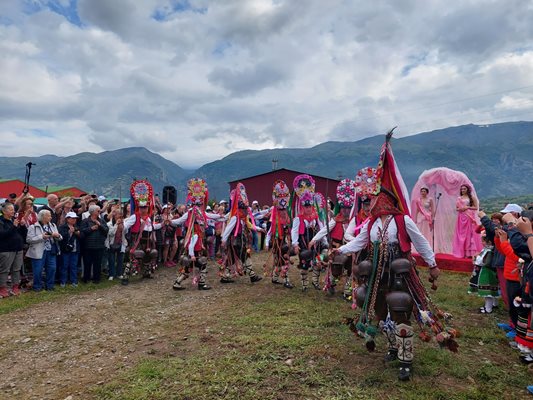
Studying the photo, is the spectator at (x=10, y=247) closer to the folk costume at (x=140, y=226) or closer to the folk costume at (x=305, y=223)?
the folk costume at (x=140, y=226)

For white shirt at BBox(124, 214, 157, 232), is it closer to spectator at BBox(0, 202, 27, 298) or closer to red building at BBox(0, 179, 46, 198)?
spectator at BBox(0, 202, 27, 298)

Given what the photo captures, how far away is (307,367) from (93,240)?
681 centimetres

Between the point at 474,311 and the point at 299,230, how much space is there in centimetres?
378

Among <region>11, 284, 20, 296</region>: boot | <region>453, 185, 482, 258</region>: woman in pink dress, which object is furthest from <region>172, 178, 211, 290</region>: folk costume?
<region>453, 185, 482, 258</region>: woman in pink dress

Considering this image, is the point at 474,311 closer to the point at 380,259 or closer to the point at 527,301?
the point at 527,301

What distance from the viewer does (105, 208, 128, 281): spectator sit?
31.6 ft

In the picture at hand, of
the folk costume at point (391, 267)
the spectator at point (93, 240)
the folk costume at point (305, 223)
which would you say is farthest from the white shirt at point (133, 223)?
the folk costume at point (391, 267)

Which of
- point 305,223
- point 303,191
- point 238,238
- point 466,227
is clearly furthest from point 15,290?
point 466,227

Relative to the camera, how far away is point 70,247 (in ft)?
28.2

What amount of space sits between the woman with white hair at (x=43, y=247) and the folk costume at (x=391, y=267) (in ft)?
23.5

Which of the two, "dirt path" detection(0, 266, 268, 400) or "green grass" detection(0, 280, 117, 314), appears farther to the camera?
"green grass" detection(0, 280, 117, 314)

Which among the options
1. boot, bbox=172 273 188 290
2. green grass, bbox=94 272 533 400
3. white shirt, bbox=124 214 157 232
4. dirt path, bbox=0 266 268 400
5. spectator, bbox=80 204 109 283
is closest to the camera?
green grass, bbox=94 272 533 400

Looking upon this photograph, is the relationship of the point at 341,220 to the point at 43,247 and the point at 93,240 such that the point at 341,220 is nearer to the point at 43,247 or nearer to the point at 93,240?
the point at 93,240

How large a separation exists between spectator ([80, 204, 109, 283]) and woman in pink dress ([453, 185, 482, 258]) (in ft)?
32.2
